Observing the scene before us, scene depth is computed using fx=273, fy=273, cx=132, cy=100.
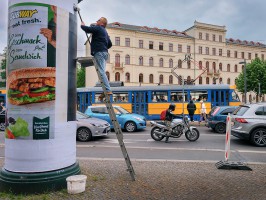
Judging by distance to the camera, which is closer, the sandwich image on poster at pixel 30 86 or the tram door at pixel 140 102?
the sandwich image on poster at pixel 30 86

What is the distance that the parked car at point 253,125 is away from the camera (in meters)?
10.7

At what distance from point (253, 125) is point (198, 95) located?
1061 centimetres

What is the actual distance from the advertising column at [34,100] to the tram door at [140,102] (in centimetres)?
1625

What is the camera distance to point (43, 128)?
5.12m

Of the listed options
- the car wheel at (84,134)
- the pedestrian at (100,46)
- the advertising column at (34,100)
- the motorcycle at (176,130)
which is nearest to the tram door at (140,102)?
the motorcycle at (176,130)

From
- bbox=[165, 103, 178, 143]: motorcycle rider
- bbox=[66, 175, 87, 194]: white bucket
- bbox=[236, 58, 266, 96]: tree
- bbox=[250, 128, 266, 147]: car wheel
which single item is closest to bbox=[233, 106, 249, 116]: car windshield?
bbox=[250, 128, 266, 147]: car wheel

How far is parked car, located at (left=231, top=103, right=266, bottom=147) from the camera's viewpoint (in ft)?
35.1

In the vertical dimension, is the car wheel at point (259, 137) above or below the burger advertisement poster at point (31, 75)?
below

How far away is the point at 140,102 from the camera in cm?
2152

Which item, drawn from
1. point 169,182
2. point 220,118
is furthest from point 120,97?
point 169,182

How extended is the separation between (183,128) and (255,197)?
7.10 meters

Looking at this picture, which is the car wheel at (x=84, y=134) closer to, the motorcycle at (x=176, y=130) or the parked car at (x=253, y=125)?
the motorcycle at (x=176, y=130)

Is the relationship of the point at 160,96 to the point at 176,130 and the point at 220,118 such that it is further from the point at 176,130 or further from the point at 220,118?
the point at 176,130

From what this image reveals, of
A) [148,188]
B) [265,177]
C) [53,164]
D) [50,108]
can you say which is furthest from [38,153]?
[265,177]
